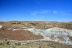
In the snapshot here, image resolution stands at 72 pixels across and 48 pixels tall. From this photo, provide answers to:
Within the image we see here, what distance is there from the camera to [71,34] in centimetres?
3253

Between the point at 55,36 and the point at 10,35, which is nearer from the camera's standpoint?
the point at 10,35

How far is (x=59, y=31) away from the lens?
32719mm

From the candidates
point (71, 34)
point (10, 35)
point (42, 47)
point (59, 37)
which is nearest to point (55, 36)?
point (59, 37)

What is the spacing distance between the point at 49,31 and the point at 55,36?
126 inches

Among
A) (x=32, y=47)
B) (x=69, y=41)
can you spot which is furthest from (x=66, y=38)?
(x=32, y=47)

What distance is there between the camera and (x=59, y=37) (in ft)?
99.6

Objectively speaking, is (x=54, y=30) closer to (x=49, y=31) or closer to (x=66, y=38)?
(x=49, y=31)

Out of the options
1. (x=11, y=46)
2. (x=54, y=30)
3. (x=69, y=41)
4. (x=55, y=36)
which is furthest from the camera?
(x=54, y=30)

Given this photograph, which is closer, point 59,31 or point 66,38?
point 66,38

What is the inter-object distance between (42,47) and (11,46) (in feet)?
11.7

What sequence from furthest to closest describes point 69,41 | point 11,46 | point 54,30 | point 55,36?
point 54,30 < point 55,36 < point 69,41 < point 11,46

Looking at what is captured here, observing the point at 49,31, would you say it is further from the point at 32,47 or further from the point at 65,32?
the point at 32,47

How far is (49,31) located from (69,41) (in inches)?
255

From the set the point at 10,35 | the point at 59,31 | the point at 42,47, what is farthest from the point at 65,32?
the point at 42,47
